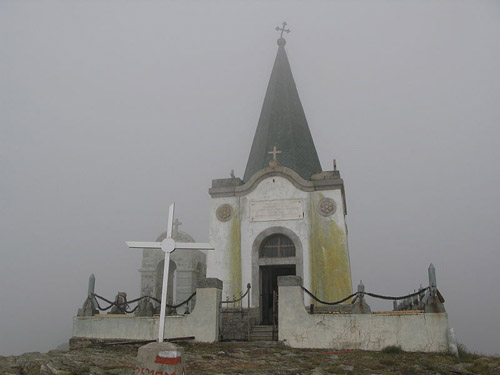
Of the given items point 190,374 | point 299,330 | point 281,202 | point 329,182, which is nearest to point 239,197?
point 281,202

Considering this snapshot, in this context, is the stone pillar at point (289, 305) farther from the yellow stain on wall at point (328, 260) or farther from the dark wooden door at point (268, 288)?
the dark wooden door at point (268, 288)

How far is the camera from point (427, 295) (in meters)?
11.9

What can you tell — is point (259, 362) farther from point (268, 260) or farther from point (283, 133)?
point (283, 133)

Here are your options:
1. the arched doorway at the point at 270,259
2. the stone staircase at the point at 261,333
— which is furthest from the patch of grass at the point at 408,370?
the arched doorway at the point at 270,259

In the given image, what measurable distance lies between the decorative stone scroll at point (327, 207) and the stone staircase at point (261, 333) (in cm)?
454

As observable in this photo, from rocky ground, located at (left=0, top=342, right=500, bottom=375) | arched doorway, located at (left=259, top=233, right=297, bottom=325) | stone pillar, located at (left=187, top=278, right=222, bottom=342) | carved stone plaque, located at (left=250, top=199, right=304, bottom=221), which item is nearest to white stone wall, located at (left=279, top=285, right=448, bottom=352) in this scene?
rocky ground, located at (left=0, top=342, right=500, bottom=375)

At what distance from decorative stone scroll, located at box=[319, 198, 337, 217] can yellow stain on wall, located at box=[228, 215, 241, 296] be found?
304cm

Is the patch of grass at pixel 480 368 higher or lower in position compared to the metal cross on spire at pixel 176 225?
lower

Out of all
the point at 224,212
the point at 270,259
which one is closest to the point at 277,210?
the point at 270,259

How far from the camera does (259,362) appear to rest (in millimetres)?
9484

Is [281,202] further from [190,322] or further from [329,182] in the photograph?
[190,322]

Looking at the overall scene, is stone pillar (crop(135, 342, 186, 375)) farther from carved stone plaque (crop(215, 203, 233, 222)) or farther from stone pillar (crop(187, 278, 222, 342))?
carved stone plaque (crop(215, 203, 233, 222))

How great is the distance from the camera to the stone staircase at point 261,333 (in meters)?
13.1

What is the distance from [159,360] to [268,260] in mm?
10501
